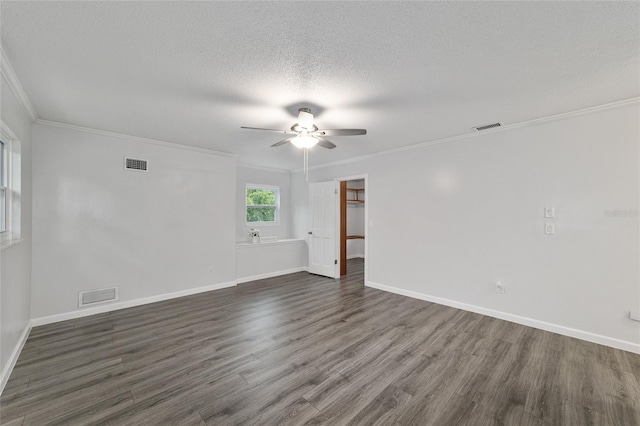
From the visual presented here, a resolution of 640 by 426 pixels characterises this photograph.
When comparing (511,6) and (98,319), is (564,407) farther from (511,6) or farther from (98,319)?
(98,319)

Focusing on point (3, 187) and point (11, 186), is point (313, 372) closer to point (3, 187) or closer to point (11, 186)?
point (3, 187)

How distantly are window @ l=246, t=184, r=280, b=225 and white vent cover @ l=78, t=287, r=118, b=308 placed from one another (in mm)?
2909

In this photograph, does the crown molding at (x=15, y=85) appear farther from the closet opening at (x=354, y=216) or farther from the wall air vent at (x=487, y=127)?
the closet opening at (x=354, y=216)

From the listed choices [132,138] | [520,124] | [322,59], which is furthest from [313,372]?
[132,138]

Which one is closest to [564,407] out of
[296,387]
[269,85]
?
[296,387]

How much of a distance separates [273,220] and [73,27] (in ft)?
17.4

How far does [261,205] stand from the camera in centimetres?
655

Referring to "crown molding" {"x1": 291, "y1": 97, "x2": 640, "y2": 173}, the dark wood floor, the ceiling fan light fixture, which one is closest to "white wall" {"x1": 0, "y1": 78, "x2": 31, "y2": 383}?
the dark wood floor

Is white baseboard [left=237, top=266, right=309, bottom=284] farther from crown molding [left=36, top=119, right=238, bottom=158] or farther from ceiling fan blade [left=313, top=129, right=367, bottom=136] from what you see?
ceiling fan blade [left=313, top=129, right=367, bottom=136]

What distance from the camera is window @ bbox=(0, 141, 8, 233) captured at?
2504 millimetres

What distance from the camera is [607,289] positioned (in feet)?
9.39

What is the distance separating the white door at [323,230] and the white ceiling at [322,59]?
8.72 feet

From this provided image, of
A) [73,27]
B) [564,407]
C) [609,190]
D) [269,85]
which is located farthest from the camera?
[609,190]

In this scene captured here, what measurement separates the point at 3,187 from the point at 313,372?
132 inches
